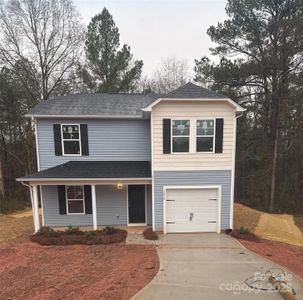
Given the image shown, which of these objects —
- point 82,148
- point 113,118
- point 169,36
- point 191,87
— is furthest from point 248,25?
point 82,148

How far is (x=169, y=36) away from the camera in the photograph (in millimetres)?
21406

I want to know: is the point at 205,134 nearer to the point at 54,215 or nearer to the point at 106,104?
the point at 106,104

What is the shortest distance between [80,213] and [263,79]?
14.2m

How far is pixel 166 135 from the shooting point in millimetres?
10203

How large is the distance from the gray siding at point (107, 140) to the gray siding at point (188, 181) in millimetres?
2041

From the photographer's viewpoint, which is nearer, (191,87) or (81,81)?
(191,87)

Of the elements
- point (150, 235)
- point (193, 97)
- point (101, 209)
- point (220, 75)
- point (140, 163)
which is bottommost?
point (150, 235)

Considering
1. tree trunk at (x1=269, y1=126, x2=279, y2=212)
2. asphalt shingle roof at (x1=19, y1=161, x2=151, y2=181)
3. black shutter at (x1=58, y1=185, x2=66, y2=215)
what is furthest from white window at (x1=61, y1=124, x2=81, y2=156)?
tree trunk at (x1=269, y1=126, x2=279, y2=212)

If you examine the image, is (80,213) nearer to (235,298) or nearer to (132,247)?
(132,247)

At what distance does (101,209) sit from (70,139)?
3.54 m

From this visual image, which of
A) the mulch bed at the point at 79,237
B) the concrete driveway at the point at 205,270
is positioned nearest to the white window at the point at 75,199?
the mulch bed at the point at 79,237

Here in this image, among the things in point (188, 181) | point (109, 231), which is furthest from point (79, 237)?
point (188, 181)

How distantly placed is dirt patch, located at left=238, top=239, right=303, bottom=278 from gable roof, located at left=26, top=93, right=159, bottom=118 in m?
7.16

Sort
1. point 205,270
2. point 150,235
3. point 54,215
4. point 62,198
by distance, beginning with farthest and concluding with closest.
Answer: point 54,215 < point 62,198 < point 150,235 < point 205,270
